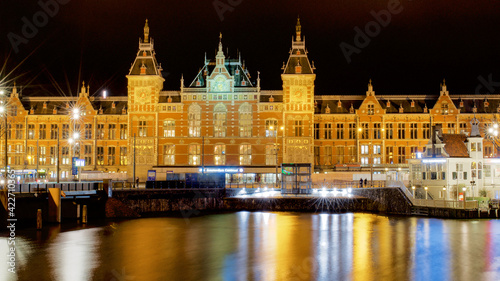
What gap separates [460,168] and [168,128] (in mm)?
39158

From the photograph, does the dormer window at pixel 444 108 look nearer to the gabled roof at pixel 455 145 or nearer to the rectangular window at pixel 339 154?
the rectangular window at pixel 339 154

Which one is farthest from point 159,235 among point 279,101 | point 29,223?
point 279,101

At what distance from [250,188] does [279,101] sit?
18410 mm

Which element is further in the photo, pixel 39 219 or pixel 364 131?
pixel 364 131

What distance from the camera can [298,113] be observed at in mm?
73625

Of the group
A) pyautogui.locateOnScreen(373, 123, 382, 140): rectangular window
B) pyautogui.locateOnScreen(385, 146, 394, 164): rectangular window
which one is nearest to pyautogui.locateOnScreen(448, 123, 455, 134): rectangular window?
pyautogui.locateOnScreen(385, 146, 394, 164): rectangular window

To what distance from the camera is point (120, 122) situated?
7988 centimetres

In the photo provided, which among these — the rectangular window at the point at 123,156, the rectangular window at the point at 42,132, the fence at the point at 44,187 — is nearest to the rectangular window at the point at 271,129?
the rectangular window at the point at 123,156

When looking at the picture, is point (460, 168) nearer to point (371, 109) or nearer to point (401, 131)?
point (401, 131)

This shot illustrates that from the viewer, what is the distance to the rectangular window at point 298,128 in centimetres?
7375

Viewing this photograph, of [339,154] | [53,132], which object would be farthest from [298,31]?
[53,132]

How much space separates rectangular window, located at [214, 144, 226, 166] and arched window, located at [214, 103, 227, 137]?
165 cm

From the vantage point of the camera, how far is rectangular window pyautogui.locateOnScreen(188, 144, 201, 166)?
74625 millimetres

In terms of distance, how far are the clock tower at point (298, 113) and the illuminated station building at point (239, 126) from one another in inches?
5.3
